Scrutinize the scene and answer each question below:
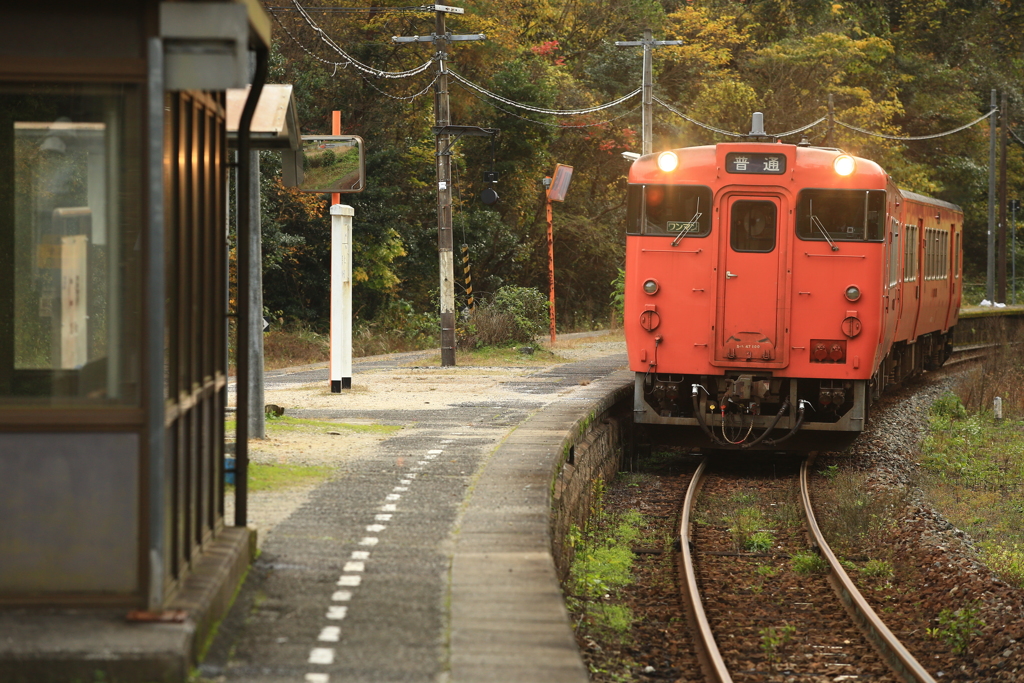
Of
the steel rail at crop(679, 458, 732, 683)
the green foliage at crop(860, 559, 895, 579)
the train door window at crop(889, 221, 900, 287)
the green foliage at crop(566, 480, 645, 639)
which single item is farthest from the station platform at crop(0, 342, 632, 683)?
the train door window at crop(889, 221, 900, 287)

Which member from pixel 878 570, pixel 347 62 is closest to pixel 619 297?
pixel 347 62

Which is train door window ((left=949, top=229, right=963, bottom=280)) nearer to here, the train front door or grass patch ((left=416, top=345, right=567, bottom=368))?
grass patch ((left=416, top=345, right=567, bottom=368))

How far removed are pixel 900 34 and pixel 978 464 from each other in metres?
38.9

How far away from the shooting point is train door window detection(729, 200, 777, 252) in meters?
12.2

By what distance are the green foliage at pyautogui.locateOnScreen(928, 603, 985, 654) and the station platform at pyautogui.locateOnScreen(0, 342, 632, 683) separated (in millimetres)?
2596

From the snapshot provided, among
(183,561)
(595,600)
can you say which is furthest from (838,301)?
(183,561)

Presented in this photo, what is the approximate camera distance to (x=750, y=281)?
40.0ft

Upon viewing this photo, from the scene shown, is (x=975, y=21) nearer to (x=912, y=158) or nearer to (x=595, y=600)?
(x=912, y=158)

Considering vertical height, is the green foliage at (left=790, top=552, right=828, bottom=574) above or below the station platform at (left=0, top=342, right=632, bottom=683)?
below

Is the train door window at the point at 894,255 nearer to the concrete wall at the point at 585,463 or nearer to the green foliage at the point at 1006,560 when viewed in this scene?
the concrete wall at the point at 585,463

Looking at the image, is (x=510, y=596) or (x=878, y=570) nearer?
(x=510, y=596)

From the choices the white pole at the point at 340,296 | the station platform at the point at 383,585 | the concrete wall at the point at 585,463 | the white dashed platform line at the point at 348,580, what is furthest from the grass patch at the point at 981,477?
the white pole at the point at 340,296

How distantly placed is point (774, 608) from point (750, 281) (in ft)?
14.7

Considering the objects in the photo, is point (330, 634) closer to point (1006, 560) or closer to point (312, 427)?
point (1006, 560)
